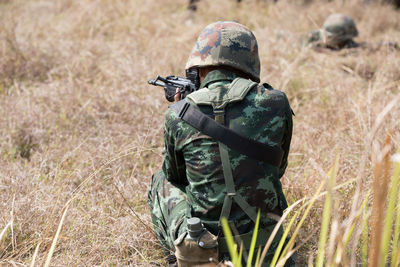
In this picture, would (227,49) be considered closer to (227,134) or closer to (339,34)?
(227,134)

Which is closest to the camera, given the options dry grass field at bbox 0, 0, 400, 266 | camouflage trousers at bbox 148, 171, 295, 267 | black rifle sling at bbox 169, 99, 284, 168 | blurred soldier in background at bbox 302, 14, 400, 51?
black rifle sling at bbox 169, 99, 284, 168

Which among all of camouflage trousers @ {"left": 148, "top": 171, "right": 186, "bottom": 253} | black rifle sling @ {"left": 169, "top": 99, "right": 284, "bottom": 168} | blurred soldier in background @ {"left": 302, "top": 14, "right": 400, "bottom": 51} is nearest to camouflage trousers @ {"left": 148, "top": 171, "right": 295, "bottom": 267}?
camouflage trousers @ {"left": 148, "top": 171, "right": 186, "bottom": 253}

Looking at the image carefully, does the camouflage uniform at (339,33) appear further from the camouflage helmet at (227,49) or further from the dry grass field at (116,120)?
the camouflage helmet at (227,49)

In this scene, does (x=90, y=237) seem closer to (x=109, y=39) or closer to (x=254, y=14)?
(x=109, y=39)

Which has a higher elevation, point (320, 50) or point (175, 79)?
point (175, 79)

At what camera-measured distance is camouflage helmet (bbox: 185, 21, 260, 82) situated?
187 cm

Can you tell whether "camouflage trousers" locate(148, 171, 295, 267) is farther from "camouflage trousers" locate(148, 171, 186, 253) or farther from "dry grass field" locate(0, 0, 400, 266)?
"dry grass field" locate(0, 0, 400, 266)

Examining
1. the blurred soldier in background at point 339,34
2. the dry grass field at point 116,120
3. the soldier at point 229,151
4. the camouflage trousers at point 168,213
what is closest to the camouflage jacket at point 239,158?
the soldier at point 229,151

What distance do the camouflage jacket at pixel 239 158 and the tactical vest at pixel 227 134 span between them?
0.08 ft

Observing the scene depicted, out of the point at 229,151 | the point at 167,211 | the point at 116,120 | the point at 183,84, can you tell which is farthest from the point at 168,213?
the point at 116,120

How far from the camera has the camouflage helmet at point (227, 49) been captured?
6.13 ft

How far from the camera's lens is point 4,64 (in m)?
4.18

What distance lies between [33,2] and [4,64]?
13.9ft

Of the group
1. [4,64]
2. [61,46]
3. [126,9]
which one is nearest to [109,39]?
[61,46]
